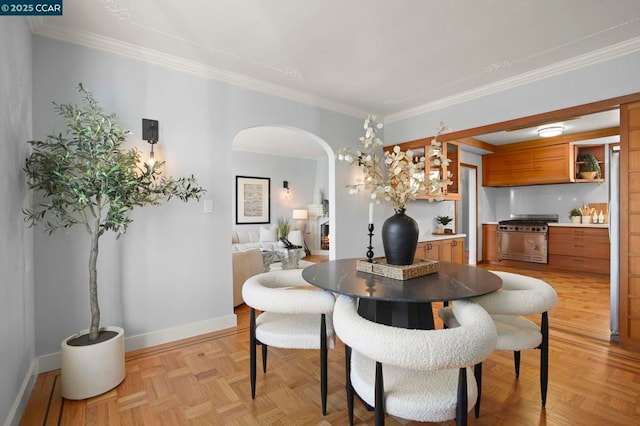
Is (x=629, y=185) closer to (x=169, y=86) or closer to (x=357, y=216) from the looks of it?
(x=357, y=216)

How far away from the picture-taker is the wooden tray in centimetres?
175

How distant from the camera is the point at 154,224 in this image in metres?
2.71

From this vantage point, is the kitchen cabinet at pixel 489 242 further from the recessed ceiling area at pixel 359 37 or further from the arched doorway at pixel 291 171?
the recessed ceiling area at pixel 359 37

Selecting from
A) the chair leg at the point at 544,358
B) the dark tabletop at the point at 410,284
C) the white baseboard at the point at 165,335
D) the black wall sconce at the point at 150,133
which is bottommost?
the white baseboard at the point at 165,335

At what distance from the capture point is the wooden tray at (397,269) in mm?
1751

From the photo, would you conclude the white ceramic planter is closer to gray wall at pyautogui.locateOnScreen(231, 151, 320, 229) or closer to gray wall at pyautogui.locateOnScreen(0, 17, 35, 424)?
gray wall at pyautogui.locateOnScreen(0, 17, 35, 424)

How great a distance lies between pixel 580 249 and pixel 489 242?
1500 mm

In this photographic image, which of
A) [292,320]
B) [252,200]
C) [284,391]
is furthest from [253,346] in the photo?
[252,200]

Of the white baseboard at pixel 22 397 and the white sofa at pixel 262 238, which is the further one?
the white sofa at pixel 262 238

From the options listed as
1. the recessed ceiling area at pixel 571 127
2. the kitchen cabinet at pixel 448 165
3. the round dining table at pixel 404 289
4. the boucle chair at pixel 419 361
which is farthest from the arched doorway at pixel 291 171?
the boucle chair at pixel 419 361

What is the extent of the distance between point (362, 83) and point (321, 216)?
16.1 ft

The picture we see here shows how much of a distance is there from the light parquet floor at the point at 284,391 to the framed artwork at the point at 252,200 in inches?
181

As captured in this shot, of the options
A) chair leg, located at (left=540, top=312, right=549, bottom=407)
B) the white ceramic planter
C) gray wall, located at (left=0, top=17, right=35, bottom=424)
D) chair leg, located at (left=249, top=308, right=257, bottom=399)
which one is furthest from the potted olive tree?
chair leg, located at (left=540, top=312, right=549, bottom=407)

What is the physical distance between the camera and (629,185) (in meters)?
2.58
